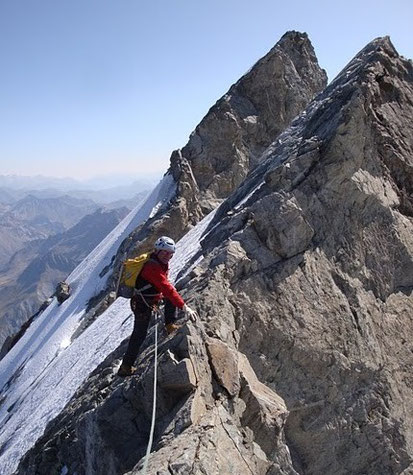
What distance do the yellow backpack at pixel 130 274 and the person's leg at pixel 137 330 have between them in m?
0.29

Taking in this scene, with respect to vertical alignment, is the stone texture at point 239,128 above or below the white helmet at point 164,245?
above

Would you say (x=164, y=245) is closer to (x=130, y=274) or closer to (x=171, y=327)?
(x=130, y=274)

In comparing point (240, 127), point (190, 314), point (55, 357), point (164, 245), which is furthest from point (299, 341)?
point (240, 127)

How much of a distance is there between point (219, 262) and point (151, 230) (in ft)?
82.1

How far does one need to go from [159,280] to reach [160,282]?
7cm

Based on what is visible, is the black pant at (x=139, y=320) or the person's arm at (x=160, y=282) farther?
the black pant at (x=139, y=320)

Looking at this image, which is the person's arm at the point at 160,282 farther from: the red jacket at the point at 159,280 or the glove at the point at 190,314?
the glove at the point at 190,314

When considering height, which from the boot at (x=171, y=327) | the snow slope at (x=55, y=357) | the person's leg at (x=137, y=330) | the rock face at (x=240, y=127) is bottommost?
the snow slope at (x=55, y=357)

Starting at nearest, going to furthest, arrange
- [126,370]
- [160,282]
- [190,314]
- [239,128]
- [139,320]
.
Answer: [190,314] → [160,282] → [126,370] → [139,320] → [239,128]

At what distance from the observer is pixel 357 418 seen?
41.5 feet

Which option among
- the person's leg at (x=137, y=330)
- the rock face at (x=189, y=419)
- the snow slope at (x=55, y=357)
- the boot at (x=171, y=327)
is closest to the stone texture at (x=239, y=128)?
the snow slope at (x=55, y=357)

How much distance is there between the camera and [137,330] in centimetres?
1145

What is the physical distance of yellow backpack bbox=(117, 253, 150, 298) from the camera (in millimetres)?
11402

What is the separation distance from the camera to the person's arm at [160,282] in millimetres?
10844
